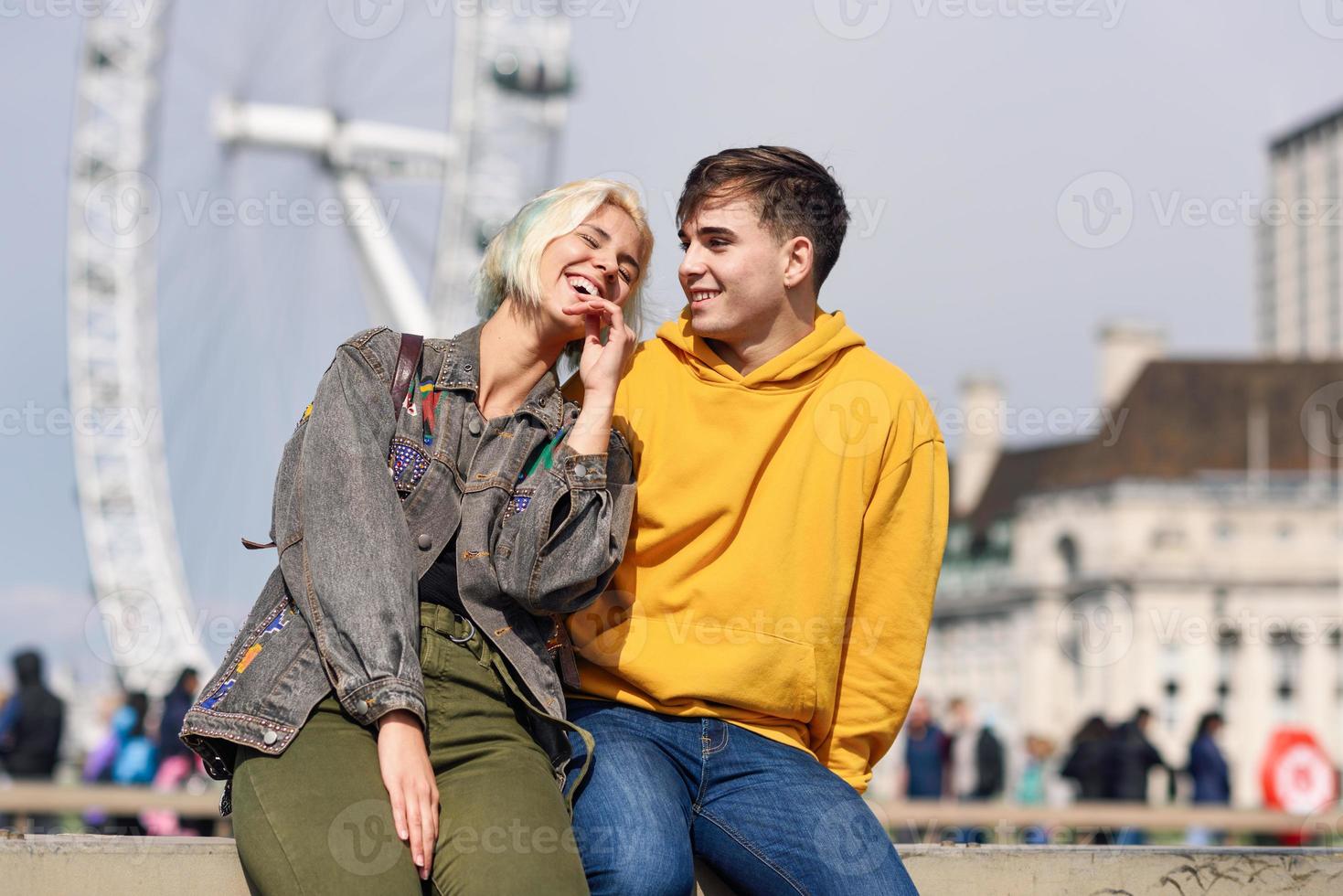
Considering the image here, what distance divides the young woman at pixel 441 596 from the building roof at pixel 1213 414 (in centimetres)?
5837

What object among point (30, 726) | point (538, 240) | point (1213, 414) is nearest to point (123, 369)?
point (30, 726)

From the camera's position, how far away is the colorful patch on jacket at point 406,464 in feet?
9.84

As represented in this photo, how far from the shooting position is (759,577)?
10.2 ft

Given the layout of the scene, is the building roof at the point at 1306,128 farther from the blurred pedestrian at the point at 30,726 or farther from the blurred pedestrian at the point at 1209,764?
the blurred pedestrian at the point at 30,726

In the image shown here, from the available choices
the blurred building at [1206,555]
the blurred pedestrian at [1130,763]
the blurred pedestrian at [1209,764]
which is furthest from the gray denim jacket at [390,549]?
the blurred building at [1206,555]

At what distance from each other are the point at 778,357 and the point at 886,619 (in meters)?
0.50

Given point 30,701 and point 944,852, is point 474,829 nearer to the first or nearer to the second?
point 944,852

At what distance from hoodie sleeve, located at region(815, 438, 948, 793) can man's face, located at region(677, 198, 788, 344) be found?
1.28ft

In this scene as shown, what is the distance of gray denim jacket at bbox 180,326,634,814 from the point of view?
277 centimetres

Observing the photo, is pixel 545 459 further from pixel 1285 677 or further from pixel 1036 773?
pixel 1285 677

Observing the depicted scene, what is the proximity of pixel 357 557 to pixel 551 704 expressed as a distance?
1.28 feet

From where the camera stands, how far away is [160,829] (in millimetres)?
8648

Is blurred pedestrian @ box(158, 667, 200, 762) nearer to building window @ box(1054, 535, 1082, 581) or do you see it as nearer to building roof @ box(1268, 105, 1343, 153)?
building window @ box(1054, 535, 1082, 581)

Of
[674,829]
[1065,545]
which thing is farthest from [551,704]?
[1065,545]
